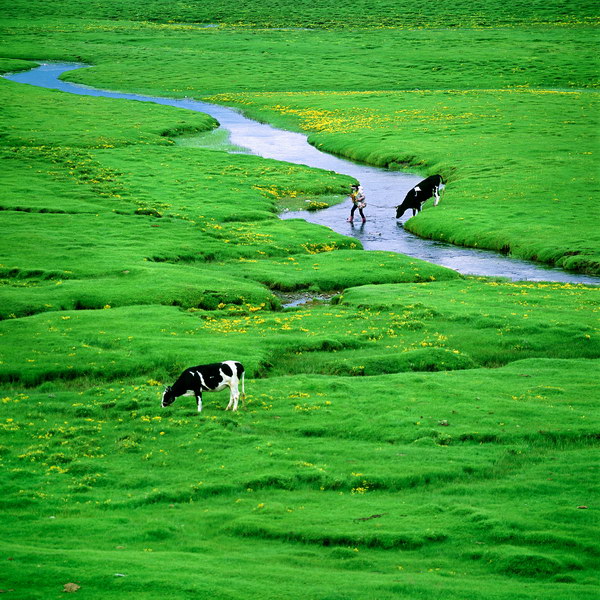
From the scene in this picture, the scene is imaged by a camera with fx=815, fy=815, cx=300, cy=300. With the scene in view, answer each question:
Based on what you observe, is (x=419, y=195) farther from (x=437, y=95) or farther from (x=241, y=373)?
(x=437, y=95)

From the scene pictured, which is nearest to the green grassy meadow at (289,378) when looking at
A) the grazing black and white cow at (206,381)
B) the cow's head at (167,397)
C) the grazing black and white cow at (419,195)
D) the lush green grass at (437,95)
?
the lush green grass at (437,95)

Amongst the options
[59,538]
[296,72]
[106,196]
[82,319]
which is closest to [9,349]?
[82,319]

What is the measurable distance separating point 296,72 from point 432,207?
254ft

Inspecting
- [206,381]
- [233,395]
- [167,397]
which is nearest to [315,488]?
[233,395]

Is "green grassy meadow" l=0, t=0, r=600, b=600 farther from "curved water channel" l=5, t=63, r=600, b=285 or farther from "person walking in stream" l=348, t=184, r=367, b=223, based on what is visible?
"person walking in stream" l=348, t=184, r=367, b=223

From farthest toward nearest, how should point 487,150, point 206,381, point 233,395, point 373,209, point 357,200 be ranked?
point 487,150
point 373,209
point 357,200
point 233,395
point 206,381

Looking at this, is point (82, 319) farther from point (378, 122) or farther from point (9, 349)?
point (378, 122)

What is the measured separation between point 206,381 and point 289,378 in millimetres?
5596

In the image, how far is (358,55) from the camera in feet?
505

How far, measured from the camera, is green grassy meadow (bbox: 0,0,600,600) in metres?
21.8

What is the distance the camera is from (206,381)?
103 feet

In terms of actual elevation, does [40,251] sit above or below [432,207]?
below

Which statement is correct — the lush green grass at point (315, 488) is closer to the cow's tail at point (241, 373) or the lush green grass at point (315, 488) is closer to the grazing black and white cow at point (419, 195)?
the cow's tail at point (241, 373)

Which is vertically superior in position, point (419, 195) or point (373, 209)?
point (419, 195)
